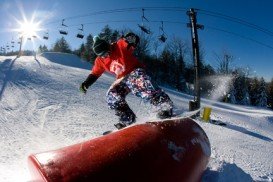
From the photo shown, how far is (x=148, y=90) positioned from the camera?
452 centimetres

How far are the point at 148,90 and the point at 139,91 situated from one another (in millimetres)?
167

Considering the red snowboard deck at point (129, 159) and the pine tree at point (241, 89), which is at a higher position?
the red snowboard deck at point (129, 159)

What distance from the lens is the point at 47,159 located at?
2174 millimetres

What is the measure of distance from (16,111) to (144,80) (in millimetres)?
4419

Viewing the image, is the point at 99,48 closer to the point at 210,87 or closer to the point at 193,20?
the point at 193,20

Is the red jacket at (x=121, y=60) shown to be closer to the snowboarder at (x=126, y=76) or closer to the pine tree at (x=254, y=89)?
Answer: the snowboarder at (x=126, y=76)

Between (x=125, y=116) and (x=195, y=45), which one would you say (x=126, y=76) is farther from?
(x=195, y=45)

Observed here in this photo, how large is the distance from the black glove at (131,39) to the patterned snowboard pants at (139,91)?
37 cm

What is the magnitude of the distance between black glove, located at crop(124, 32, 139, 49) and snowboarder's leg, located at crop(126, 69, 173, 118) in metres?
0.38

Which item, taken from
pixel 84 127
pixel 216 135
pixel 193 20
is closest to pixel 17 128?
pixel 84 127

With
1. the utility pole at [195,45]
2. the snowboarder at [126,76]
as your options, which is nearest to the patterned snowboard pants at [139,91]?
the snowboarder at [126,76]

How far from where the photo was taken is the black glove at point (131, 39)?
15.2ft

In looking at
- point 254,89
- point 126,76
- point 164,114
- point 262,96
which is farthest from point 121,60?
point 254,89

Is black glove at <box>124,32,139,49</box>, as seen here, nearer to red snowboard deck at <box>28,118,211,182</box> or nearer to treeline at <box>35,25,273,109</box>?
red snowboard deck at <box>28,118,211,182</box>
